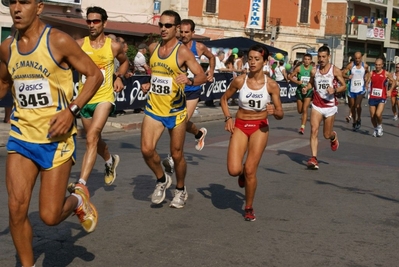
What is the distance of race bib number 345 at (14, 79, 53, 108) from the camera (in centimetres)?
491

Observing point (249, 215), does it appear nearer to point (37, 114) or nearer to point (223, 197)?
point (223, 197)

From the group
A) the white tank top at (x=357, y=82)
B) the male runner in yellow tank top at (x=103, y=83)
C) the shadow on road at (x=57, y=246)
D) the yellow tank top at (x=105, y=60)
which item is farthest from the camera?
the white tank top at (x=357, y=82)

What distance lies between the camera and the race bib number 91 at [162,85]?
7996 millimetres

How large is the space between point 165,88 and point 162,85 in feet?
0.16

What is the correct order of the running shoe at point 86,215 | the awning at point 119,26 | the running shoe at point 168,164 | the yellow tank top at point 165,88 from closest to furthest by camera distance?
1. the running shoe at point 86,215
2. the yellow tank top at point 165,88
3. the running shoe at point 168,164
4. the awning at point 119,26

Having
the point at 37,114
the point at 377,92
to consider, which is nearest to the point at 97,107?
the point at 37,114

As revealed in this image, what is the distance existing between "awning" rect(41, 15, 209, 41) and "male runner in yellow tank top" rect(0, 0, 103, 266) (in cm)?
2501

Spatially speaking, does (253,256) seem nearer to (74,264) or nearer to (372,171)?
(74,264)

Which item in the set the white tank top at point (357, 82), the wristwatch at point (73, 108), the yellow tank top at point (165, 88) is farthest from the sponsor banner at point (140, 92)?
the wristwatch at point (73, 108)

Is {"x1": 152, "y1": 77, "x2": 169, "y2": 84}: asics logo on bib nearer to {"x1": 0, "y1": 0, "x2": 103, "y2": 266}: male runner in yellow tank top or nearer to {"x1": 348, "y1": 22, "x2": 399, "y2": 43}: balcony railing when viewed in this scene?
{"x1": 0, "y1": 0, "x2": 103, "y2": 266}: male runner in yellow tank top

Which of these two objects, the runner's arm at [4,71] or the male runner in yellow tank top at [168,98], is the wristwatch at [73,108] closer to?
the runner's arm at [4,71]

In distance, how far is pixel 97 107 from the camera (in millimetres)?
8320

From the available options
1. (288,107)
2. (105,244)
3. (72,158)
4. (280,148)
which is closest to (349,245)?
(105,244)

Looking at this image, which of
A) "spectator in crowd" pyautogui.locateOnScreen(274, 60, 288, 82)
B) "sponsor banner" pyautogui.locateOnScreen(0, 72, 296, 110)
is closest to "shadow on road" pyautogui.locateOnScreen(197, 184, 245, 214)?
"sponsor banner" pyautogui.locateOnScreen(0, 72, 296, 110)
